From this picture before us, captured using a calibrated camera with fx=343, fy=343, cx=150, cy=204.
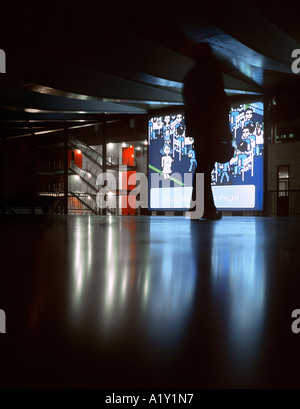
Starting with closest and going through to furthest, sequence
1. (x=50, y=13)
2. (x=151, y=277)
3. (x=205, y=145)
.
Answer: (x=151, y=277)
(x=205, y=145)
(x=50, y=13)

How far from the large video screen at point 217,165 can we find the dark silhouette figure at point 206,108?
6.90 m

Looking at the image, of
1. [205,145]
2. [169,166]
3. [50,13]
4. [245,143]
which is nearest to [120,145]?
[169,166]

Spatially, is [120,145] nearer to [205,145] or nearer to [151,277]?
[205,145]

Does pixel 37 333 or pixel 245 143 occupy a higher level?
pixel 245 143

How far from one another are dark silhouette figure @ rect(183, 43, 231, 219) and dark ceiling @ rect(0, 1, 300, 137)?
2.67 meters

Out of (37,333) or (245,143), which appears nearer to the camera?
(37,333)

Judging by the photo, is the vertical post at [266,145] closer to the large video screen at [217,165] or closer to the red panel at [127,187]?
the large video screen at [217,165]

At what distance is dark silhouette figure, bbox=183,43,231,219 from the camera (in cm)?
351

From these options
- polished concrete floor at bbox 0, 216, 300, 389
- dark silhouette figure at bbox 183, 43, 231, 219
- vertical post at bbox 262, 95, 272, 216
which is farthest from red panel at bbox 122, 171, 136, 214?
polished concrete floor at bbox 0, 216, 300, 389

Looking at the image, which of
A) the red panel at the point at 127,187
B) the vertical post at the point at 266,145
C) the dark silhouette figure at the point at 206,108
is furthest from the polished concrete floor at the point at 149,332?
the red panel at the point at 127,187

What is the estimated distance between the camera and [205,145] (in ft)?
12.2
